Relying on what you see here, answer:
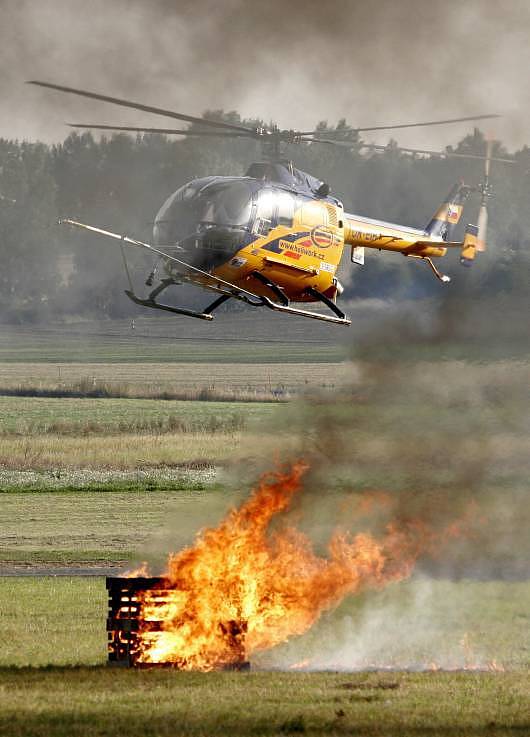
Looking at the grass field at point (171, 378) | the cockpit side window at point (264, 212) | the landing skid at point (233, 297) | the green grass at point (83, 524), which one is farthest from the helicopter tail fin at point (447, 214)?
the grass field at point (171, 378)

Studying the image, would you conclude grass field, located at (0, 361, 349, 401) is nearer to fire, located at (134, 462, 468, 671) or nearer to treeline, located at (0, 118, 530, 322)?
treeline, located at (0, 118, 530, 322)

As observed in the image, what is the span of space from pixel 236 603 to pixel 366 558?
3761mm

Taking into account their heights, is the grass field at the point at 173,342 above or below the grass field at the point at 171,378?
above

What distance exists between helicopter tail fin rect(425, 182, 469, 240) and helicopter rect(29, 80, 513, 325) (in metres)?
3.75

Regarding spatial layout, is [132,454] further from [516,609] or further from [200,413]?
[516,609]

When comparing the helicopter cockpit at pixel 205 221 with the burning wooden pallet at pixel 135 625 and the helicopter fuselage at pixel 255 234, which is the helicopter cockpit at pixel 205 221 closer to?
the helicopter fuselage at pixel 255 234

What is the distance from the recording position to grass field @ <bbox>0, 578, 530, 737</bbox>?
69.2 ft

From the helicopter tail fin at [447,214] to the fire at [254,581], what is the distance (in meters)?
10.2

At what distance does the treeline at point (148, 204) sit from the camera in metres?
82.8

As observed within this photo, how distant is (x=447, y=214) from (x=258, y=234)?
9.46 m

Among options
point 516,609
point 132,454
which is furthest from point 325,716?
point 132,454

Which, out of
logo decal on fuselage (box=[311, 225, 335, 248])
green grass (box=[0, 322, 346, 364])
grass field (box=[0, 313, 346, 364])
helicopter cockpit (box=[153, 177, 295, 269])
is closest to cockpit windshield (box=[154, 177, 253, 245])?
helicopter cockpit (box=[153, 177, 295, 269])

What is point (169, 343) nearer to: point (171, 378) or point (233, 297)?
point (171, 378)

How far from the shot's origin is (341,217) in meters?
34.5
